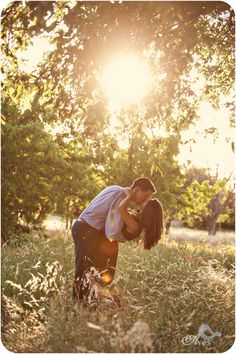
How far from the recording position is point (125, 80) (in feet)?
18.8

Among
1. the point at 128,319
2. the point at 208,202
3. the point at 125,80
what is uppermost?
the point at 125,80

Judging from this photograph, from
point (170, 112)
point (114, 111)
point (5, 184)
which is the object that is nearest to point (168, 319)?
point (114, 111)

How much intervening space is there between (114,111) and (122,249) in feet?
9.89

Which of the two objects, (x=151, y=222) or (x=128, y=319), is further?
(x=151, y=222)

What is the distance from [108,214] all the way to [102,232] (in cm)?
28

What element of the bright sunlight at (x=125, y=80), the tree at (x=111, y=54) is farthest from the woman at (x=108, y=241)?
the bright sunlight at (x=125, y=80)

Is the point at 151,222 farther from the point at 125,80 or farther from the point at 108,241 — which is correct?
the point at 125,80

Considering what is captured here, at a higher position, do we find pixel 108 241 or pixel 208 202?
pixel 108 241

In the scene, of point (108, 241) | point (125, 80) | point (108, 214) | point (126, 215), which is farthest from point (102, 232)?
point (125, 80)

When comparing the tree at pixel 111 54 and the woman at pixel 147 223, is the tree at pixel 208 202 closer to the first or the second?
the tree at pixel 111 54

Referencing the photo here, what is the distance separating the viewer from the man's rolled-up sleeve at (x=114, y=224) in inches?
227

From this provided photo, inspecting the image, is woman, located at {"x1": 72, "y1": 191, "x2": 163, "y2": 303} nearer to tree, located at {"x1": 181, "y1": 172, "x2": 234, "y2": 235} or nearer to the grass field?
the grass field

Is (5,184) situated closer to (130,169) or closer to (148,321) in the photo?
(148,321)

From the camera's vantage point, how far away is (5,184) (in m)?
10.8
